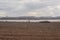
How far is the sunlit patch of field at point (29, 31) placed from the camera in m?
0.67

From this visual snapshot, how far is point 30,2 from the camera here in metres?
0.85

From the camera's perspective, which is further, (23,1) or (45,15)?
(23,1)

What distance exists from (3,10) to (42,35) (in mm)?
312

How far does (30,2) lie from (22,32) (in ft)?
0.84

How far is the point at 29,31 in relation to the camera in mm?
690

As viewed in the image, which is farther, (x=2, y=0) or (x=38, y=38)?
(x=2, y=0)

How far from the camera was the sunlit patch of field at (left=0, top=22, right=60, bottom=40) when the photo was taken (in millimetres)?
666

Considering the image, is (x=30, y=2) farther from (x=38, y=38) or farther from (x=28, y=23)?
(x=38, y=38)

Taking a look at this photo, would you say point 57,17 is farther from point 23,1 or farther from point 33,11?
point 23,1

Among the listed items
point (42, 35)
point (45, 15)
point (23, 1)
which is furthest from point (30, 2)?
point (42, 35)

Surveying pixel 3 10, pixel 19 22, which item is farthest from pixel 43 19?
pixel 3 10

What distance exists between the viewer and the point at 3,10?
79 cm

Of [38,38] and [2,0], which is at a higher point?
[2,0]

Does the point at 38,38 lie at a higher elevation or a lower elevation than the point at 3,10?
lower
